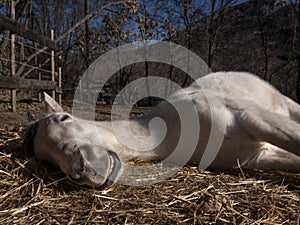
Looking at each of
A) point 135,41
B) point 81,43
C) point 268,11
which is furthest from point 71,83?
point 268,11

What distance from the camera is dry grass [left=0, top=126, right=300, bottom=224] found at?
1507mm

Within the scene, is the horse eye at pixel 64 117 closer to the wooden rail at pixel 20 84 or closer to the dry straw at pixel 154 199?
the dry straw at pixel 154 199

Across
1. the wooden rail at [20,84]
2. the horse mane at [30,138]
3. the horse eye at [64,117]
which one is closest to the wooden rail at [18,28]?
the wooden rail at [20,84]

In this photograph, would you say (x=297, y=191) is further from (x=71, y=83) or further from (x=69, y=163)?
(x=71, y=83)

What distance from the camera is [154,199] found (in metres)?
1.73

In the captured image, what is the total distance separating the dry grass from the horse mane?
88mm

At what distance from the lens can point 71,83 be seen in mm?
20312

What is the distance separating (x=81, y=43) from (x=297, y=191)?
14.9m

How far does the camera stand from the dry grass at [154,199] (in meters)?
1.51

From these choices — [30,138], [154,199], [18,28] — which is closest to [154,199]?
[154,199]

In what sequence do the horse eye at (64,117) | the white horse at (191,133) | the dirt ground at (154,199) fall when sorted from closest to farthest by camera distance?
the dirt ground at (154,199)
the white horse at (191,133)
the horse eye at (64,117)

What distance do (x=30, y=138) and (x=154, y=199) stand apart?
1.03m

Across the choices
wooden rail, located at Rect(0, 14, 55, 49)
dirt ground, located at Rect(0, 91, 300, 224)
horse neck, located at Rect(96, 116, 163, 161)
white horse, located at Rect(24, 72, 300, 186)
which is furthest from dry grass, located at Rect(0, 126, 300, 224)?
wooden rail, located at Rect(0, 14, 55, 49)

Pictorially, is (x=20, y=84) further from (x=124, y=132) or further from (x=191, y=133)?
(x=191, y=133)
